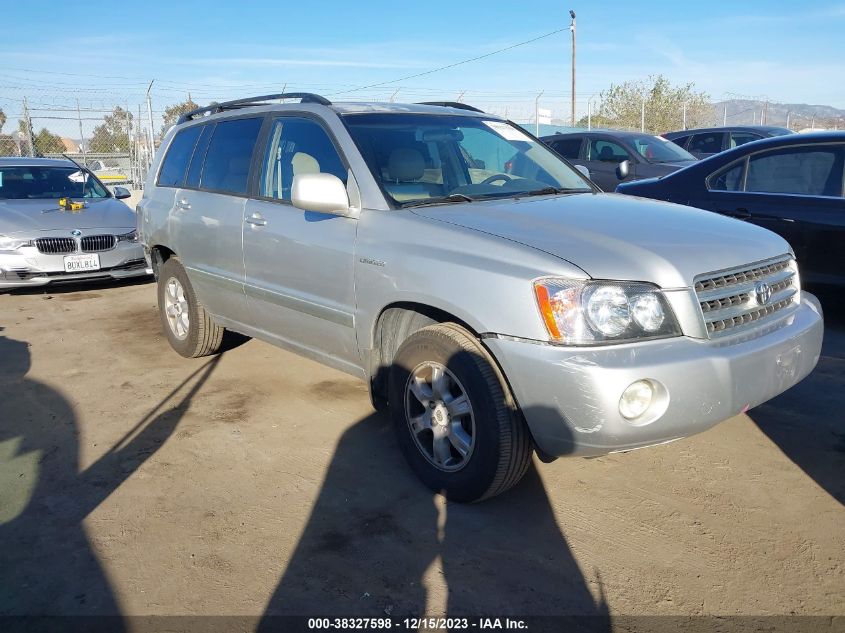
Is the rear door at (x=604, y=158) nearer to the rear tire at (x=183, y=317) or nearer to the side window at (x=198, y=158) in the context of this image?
the side window at (x=198, y=158)

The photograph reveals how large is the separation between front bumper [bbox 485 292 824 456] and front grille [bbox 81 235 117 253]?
643cm

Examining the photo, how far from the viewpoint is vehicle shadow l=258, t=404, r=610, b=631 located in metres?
2.65

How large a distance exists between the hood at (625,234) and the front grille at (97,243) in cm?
576

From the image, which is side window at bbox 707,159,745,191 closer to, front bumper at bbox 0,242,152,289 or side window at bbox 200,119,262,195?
side window at bbox 200,119,262,195

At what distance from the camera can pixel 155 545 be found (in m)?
3.08

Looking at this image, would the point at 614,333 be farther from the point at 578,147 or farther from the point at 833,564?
the point at 578,147

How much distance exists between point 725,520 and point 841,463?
93 centimetres

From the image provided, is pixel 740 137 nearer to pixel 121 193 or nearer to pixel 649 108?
pixel 121 193

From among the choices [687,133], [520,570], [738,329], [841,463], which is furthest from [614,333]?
[687,133]

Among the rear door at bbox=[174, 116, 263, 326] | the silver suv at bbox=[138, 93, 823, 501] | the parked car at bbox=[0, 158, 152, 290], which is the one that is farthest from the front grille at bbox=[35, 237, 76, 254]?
the silver suv at bbox=[138, 93, 823, 501]

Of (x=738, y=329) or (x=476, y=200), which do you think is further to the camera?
(x=476, y=200)

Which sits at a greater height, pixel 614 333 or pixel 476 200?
pixel 476 200

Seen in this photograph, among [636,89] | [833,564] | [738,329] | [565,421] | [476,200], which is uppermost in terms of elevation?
[636,89]

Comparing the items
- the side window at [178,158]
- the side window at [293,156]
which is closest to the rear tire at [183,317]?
the side window at [178,158]
